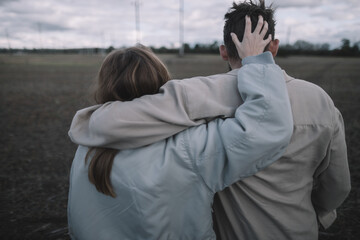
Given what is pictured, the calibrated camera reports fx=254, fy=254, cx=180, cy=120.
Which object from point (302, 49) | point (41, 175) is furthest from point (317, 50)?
point (41, 175)

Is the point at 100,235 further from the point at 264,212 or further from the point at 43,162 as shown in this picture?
the point at 43,162

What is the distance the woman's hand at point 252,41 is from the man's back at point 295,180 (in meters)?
0.22

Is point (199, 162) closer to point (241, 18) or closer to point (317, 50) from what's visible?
point (241, 18)

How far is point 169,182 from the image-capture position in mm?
1174

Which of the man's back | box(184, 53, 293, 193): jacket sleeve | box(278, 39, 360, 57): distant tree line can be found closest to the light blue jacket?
box(184, 53, 293, 193): jacket sleeve

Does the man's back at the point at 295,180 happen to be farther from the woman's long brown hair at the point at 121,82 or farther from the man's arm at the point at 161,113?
the woman's long brown hair at the point at 121,82

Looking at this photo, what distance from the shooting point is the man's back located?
127 cm

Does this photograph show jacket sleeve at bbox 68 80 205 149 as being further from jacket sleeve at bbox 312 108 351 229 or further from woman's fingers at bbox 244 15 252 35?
jacket sleeve at bbox 312 108 351 229

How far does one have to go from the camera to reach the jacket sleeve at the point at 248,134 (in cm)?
110

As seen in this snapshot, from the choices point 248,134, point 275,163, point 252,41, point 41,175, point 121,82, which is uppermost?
point 252,41

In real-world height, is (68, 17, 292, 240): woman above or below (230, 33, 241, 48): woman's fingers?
below

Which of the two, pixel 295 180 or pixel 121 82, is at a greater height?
pixel 121 82

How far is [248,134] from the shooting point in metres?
1.08

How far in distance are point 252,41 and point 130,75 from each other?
0.68m
